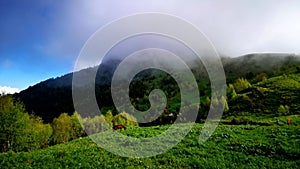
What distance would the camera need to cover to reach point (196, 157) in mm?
27047

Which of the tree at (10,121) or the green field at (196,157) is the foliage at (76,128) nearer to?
the tree at (10,121)

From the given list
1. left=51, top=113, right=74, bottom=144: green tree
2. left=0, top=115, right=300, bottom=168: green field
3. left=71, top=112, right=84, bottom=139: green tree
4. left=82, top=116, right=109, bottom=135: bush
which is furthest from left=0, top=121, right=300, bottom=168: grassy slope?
left=82, top=116, right=109, bottom=135: bush

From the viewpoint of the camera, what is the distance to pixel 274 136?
3459 centimetres

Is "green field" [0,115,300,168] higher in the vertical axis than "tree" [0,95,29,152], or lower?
lower

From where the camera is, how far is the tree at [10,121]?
59094 millimetres

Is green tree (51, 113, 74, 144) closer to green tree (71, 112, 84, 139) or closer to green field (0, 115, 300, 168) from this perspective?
green tree (71, 112, 84, 139)

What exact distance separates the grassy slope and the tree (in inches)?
1313

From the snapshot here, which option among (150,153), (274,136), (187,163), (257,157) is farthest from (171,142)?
(274,136)

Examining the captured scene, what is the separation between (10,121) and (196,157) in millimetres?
46443

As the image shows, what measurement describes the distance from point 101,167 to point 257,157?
14610 millimetres

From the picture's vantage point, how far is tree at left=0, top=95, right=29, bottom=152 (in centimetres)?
5909

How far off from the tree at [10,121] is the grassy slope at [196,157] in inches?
1313

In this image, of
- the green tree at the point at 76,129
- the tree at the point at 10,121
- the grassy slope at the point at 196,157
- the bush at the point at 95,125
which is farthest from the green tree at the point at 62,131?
the grassy slope at the point at 196,157

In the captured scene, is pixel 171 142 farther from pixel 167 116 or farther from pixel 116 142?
pixel 167 116
